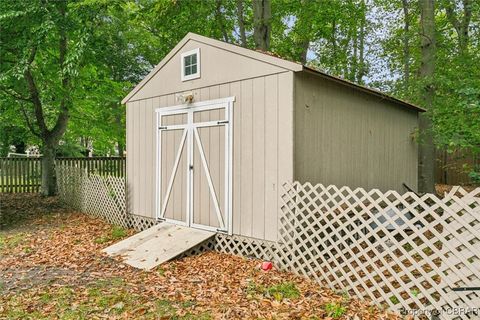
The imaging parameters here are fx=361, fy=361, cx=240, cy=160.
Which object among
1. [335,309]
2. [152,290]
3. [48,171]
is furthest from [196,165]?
[48,171]

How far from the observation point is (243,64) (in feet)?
17.5

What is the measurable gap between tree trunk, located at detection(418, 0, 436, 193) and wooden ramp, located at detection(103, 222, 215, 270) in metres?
5.04

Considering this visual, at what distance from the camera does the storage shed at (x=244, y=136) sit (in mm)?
4918

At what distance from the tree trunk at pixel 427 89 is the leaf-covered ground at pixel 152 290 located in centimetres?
490

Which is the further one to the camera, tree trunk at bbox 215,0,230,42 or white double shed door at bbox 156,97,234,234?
tree trunk at bbox 215,0,230,42

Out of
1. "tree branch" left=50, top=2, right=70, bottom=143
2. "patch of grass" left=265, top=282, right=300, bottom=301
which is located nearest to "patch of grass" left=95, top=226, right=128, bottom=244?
"patch of grass" left=265, top=282, right=300, bottom=301

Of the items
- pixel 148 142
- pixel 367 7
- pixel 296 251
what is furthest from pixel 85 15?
pixel 367 7

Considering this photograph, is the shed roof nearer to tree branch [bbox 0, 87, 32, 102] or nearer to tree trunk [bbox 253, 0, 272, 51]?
tree trunk [bbox 253, 0, 272, 51]

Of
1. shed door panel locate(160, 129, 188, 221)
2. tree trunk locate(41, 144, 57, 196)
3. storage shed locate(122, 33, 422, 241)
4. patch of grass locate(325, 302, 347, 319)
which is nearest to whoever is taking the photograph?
patch of grass locate(325, 302, 347, 319)

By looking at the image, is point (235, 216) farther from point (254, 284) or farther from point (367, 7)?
point (367, 7)

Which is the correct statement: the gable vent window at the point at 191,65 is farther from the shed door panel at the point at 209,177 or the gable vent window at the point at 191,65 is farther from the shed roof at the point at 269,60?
the shed door panel at the point at 209,177

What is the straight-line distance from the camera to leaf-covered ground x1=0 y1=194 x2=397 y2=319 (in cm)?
354

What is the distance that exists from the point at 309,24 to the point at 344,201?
9889 mm

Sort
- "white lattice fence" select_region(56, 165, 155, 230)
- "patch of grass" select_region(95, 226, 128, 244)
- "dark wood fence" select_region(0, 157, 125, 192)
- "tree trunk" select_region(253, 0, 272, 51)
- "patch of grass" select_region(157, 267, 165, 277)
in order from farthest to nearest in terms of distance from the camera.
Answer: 1. "dark wood fence" select_region(0, 157, 125, 192)
2. "tree trunk" select_region(253, 0, 272, 51)
3. "white lattice fence" select_region(56, 165, 155, 230)
4. "patch of grass" select_region(95, 226, 128, 244)
5. "patch of grass" select_region(157, 267, 165, 277)
